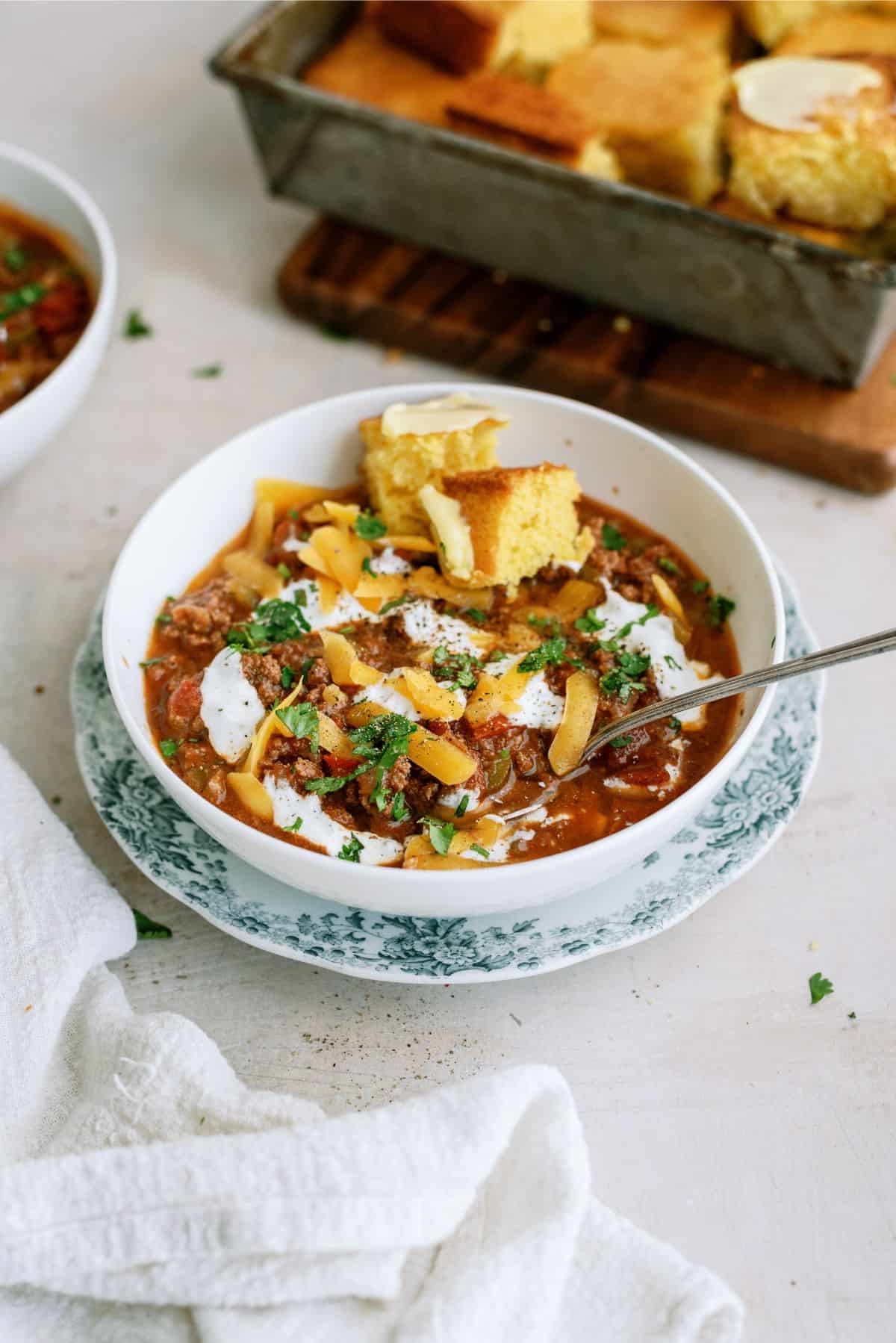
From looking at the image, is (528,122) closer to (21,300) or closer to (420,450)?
(420,450)

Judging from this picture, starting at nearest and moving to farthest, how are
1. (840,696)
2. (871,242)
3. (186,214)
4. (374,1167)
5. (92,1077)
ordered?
(374,1167), (92,1077), (840,696), (871,242), (186,214)

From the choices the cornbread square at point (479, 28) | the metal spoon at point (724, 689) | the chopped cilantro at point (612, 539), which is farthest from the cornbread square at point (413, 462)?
the cornbread square at point (479, 28)

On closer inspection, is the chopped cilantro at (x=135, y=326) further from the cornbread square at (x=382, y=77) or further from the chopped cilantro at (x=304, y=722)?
the chopped cilantro at (x=304, y=722)

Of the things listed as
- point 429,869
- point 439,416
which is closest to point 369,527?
point 439,416

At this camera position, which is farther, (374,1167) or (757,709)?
(757,709)

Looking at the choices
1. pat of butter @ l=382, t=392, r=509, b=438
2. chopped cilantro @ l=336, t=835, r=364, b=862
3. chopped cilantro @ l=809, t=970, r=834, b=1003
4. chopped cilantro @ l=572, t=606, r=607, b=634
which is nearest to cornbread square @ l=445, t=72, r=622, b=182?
pat of butter @ l=382, t=392, r=509, b=438

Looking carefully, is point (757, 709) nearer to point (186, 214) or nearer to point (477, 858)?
point (477, 858)

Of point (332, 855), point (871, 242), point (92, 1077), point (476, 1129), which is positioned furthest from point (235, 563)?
point (871, 242)
